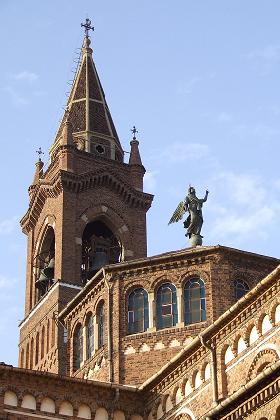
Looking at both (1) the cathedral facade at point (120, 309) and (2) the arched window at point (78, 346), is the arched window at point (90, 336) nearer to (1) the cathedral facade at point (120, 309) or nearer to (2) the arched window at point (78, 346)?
(1) the cathedral facade at point (120, 309)

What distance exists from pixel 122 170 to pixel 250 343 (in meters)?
28.1

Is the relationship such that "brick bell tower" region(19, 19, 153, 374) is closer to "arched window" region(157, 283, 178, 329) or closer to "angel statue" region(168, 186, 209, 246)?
"angel statue" region(168, 186, 209, 246)

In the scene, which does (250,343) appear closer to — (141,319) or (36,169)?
(141,319)

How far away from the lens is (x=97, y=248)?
57344 millimetres

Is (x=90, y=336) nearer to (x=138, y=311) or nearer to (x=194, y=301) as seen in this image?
(x=138, y=311)

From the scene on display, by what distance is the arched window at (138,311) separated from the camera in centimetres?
4175

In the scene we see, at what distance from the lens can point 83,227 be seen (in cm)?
5731

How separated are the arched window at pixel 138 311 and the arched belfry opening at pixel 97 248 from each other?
13284 millimetres

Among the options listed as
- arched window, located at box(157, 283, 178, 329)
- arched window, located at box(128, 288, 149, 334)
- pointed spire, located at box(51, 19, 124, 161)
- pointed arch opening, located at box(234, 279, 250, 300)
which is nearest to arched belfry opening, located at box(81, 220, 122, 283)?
pointed spire, located at box(51, 19, 124, 161)

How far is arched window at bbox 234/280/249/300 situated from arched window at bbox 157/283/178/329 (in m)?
2.29

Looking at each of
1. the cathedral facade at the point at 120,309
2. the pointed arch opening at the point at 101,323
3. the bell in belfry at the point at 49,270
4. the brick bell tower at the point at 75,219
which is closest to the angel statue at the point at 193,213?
the cathedral facade at the point at 120,309

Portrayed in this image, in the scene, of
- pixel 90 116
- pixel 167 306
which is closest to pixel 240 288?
pixel 167 306

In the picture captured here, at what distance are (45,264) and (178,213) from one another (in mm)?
15149

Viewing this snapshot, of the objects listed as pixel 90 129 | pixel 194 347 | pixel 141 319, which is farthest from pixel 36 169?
pixel 194 347
